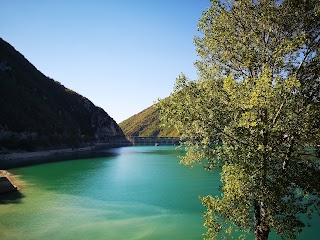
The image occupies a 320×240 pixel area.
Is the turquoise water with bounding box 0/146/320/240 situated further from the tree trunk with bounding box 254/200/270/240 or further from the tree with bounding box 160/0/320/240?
the tree with bounding box 160/0/320/240

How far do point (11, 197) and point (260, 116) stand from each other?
1656 inches

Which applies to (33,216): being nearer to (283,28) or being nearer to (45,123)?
(283,28)

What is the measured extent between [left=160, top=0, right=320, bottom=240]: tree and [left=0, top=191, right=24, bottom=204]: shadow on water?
3436 centimetres

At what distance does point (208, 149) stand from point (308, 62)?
20.8ft

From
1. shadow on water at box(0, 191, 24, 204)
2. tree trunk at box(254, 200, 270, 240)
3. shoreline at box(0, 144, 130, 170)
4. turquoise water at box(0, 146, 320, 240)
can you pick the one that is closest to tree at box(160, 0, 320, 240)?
tree trunk at box(254, 200, 270, 240)

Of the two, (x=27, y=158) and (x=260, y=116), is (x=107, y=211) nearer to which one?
(x=260, y=116)

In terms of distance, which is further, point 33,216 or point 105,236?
point 33,216

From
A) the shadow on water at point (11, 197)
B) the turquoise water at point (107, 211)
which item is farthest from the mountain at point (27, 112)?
the shadow on water at point (11, 197)

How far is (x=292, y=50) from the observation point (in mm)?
13055

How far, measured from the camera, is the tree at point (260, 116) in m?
11.9

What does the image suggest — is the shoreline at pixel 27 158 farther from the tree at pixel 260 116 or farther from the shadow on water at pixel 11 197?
the tree at pixel 260 116

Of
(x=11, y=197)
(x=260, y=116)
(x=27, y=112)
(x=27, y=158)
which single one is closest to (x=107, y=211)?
(x=11, y=197)

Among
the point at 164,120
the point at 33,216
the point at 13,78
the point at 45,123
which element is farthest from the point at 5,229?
the point at 13,78

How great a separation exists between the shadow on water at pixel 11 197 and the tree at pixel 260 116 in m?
34.4
